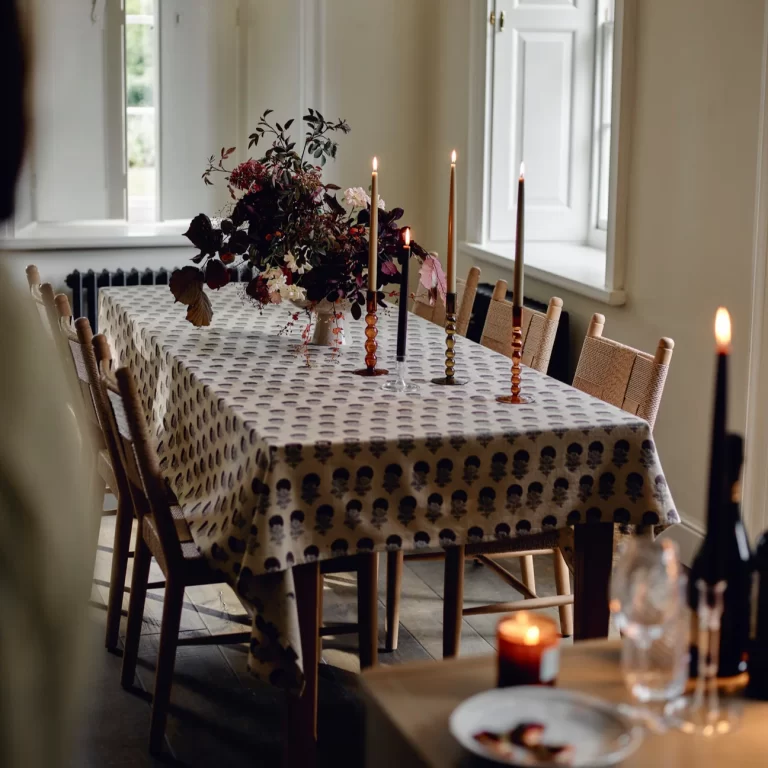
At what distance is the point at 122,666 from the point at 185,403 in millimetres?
655

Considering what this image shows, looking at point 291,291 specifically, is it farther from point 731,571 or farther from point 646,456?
point 731,571

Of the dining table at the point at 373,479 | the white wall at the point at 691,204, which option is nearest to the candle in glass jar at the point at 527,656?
the dining table at the point at 373,479

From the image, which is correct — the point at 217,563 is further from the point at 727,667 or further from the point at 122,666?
the point at 727,667

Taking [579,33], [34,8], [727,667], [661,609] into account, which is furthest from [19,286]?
[579,33]

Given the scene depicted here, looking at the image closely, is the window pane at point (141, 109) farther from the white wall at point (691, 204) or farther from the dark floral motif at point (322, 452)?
the dark floral motif at point (322, 452)

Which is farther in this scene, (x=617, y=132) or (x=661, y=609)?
(x=617, y=132)

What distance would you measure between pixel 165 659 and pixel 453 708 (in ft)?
4.37

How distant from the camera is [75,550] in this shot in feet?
1.60

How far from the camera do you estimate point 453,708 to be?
117 centimetres

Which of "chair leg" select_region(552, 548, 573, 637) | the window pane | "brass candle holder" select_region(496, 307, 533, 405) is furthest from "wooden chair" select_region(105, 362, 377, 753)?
the window pane

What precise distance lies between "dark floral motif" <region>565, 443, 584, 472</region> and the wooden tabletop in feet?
2.92

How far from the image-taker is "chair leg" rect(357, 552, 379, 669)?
2.39 meters

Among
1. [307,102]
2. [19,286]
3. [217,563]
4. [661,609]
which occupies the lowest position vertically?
[217,563]

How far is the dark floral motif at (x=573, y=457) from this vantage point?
2232 millimetres
